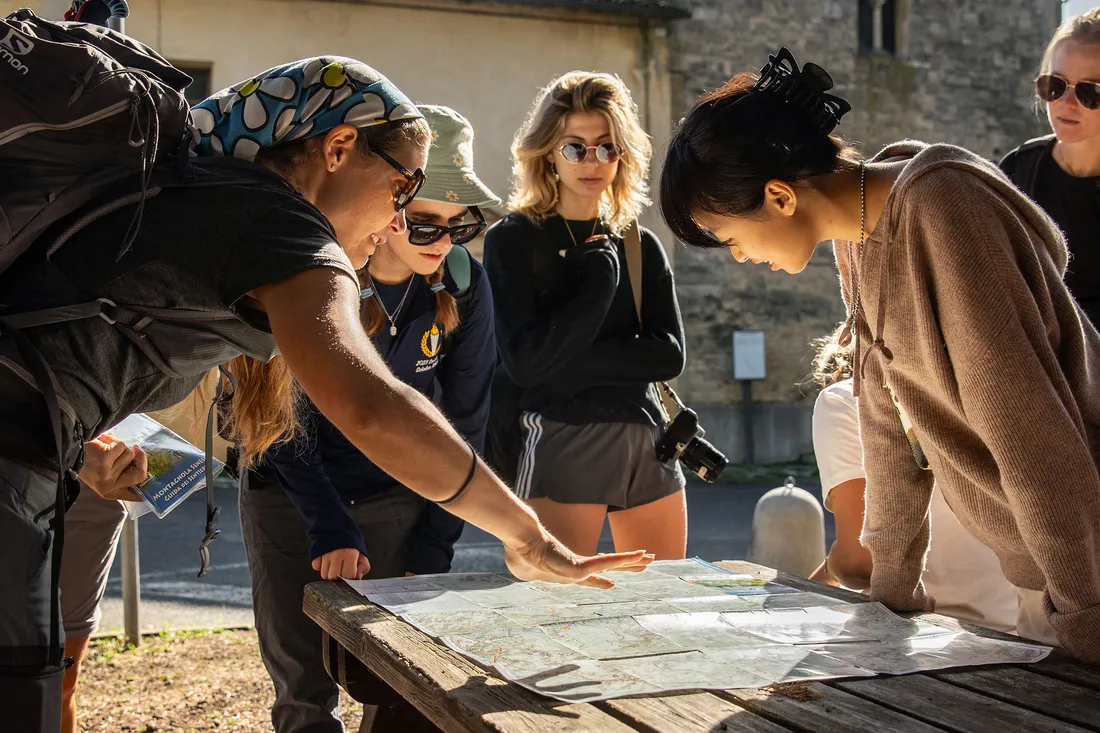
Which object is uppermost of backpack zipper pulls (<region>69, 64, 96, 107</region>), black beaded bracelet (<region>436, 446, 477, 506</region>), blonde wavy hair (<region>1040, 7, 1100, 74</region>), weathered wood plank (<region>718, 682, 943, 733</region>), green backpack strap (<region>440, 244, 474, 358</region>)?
blonde wavy hair (<region>1040, 7, 1100, 74</region>)

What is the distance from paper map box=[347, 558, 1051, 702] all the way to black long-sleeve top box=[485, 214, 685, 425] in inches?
34.3

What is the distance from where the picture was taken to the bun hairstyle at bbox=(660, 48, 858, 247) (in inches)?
83.0

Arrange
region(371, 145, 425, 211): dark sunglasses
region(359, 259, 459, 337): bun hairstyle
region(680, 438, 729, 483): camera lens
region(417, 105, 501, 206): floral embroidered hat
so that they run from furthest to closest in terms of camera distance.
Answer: region(680, 438, 729, 483): camera lens
region(417, 105, 501, 206): floral embroidered hat
region(359, 259, 459, 337): bun hairstyle
region(371, 145, 425, 211): dark sunglasses

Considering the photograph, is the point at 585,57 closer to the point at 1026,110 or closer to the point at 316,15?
the point at 316,15

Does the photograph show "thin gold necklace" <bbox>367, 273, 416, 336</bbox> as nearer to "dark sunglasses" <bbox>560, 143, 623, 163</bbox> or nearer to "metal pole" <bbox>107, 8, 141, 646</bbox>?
"dark sunglasses" <bbox>560, 143, 623, 163</bbox>

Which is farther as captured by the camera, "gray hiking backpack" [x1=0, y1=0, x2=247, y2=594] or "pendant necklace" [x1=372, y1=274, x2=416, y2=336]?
"pendant necklace" [x1=372, y1=274, x2=416, y2=336]

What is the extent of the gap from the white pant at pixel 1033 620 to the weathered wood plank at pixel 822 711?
24.5 inches

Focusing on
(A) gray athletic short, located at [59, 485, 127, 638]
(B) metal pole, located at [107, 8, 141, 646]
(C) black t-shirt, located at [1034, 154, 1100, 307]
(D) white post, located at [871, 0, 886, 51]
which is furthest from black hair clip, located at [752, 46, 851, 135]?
(D) white post, located at [871, 0, 886, 51]

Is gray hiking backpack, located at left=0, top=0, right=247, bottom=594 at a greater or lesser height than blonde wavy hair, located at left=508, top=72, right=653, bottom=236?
lesser

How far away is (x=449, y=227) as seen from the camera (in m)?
3.01

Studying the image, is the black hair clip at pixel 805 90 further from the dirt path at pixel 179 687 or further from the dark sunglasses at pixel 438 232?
the dirt path at pixel 179 687

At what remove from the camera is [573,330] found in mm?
3262

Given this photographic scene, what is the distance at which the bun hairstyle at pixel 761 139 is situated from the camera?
211cm

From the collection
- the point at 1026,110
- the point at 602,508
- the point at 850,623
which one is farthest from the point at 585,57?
the point at 850,623
